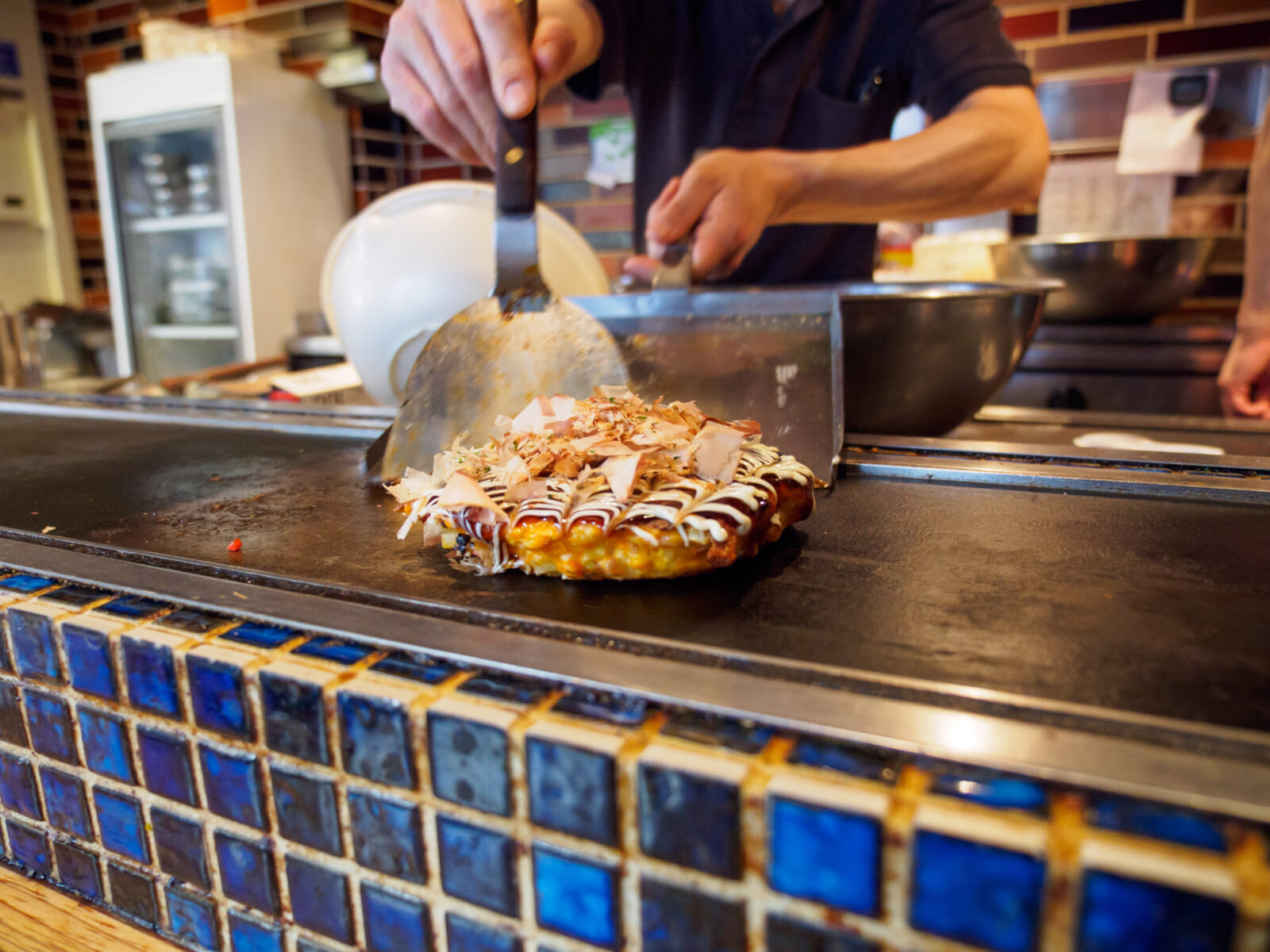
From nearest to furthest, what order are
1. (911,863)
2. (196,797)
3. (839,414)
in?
(911,863) < (196,797) < (839,414)

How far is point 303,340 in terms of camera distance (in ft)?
11.9

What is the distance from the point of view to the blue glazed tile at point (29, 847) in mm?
546

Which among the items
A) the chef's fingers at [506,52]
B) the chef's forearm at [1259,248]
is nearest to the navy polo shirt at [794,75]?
the chef's forearm at [1259,248]

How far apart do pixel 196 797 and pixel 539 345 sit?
476 millimetres

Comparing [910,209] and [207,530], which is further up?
[910,209]

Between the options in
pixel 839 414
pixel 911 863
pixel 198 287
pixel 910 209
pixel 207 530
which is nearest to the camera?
pixel 911 863

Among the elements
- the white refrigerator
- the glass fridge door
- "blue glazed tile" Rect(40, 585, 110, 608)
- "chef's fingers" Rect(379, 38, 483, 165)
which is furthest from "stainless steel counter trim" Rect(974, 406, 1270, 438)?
the glass fridge door

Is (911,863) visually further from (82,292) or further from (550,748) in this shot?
(82,292)

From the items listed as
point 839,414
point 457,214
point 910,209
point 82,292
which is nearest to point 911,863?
point 839,414

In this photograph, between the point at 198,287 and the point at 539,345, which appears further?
the point at 198,287

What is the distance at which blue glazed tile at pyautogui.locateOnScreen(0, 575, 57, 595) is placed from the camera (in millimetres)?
539

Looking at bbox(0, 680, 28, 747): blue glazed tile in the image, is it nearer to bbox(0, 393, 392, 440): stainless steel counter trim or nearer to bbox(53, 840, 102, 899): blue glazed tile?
bbox(53, 840, 102, 899): blue glazed tile

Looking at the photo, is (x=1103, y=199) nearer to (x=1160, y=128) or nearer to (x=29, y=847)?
(x=1160, y=128)

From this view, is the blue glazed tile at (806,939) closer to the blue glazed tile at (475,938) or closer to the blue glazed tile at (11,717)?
the blue glazed tile at (475,938)
